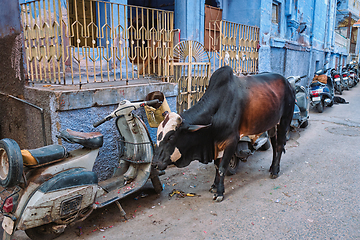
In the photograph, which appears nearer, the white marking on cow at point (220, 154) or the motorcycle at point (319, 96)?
the white marking on cow at point (220, 154)

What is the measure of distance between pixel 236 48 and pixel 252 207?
5.23 meters

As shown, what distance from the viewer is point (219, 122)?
3871 mm

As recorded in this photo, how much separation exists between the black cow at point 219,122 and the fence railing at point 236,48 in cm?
292

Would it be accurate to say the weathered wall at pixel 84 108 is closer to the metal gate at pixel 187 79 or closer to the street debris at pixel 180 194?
the street debris at pixel 180 194

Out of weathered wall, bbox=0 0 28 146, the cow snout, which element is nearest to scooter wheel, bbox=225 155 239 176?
the cow snout

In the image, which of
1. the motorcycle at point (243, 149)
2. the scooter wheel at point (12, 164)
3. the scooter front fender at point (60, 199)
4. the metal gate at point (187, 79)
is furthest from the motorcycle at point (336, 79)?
the scooter wheel at point (12, 164)

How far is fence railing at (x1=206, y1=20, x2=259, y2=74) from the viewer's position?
7375 millimetres

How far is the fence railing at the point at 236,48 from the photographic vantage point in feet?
24.2

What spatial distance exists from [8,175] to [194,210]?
2176 mm

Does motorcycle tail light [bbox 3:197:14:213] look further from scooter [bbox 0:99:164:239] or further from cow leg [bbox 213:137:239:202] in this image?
cow leg [bbox 213:137:239:202]

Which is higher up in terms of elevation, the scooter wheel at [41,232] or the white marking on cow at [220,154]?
the white marking on cow at [220,154]

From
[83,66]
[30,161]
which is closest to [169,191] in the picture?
[30,161]

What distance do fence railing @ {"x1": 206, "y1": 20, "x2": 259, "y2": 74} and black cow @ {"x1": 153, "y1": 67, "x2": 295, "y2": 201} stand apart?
2917 millimetres

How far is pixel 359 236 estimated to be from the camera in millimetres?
3080
